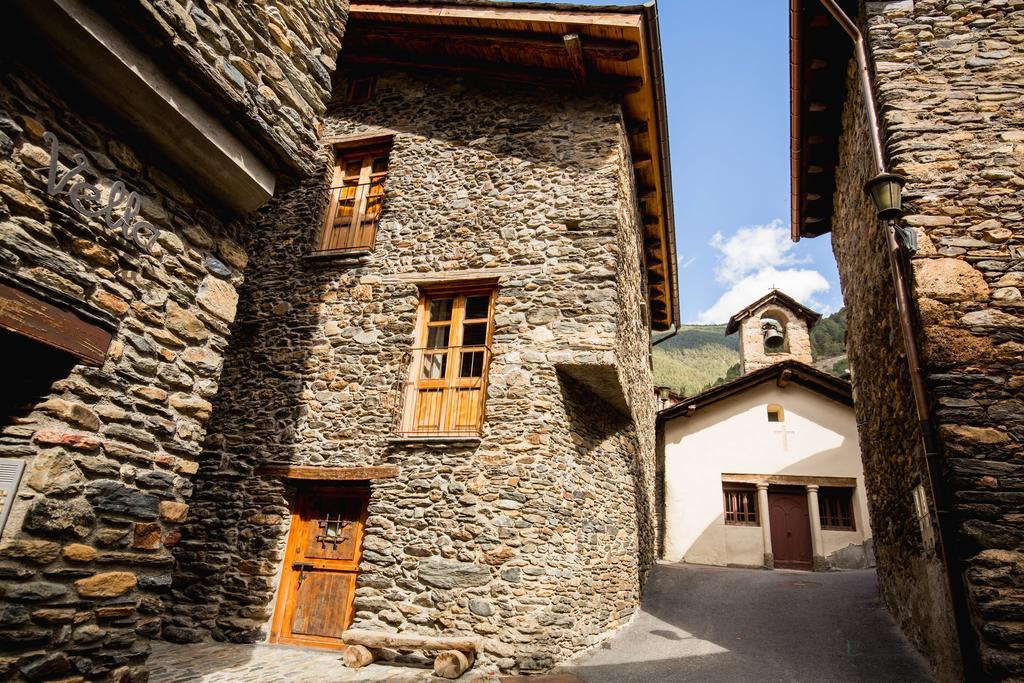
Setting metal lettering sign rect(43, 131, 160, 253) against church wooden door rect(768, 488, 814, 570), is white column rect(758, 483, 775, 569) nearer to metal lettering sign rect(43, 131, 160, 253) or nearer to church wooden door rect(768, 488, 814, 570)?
church wooden door rect(768, 488, 814, 570)

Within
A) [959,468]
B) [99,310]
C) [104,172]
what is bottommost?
[959,468]

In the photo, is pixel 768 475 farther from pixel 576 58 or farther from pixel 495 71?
pixel 495 71

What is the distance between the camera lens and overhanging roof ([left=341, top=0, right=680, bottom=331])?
7770 mm

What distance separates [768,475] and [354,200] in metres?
11.1

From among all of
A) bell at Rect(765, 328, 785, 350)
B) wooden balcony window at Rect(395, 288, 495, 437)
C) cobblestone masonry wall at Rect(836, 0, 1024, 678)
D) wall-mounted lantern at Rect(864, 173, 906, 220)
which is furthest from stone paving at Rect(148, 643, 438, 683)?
bell at Rect(765, 328, 785, 350)

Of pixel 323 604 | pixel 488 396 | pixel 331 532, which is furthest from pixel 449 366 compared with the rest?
pixel 323 604

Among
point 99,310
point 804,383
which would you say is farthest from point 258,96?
point 804,383

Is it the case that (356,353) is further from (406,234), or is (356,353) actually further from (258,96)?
(258,96)

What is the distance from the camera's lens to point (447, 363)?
24.5ft

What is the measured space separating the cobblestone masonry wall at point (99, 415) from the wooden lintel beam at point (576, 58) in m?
5.74

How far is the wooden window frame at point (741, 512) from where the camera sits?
13672 millimetres

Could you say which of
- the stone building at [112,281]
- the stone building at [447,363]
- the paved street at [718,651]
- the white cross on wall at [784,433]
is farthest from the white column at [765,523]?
the stone building at [112,281]

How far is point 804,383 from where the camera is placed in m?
14.5

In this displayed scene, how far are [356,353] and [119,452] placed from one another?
178 inches
